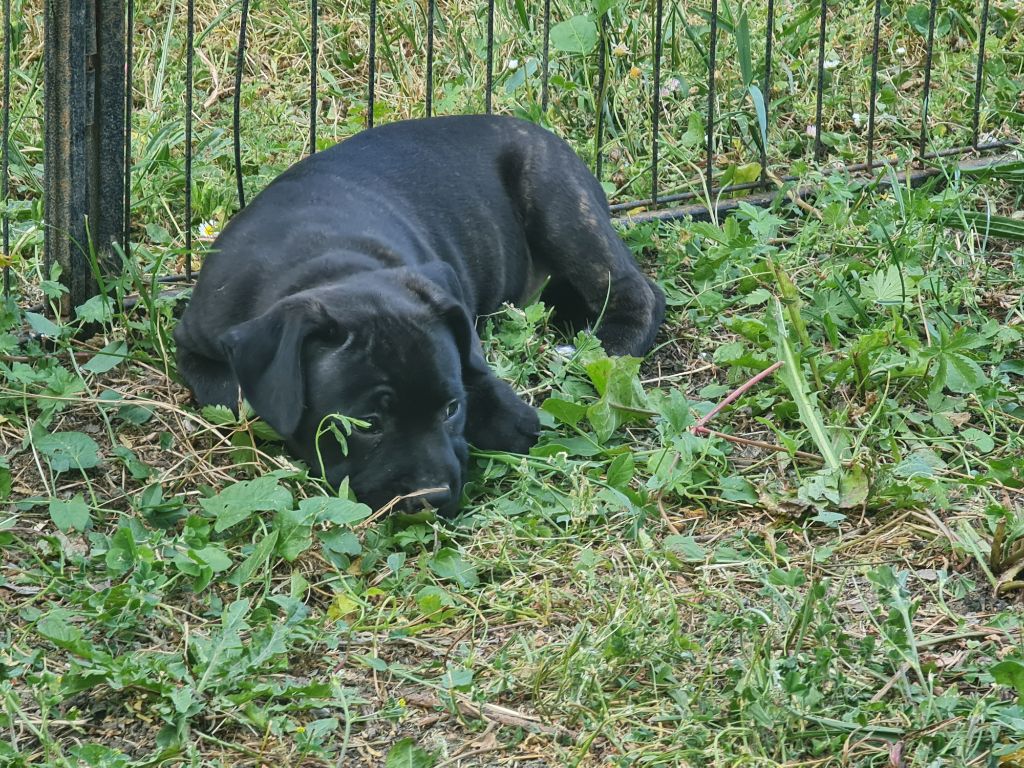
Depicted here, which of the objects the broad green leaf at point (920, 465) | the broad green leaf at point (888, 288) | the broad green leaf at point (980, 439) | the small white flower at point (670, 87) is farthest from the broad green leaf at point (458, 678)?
the small white flower at point (670, 87)

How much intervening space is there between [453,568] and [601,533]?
0.48m

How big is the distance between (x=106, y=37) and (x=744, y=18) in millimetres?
2805

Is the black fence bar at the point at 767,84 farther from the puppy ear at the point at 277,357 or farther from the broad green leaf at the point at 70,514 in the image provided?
the broad green leaf at the point at 70,514

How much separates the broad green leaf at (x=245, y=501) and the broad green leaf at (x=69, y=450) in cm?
52

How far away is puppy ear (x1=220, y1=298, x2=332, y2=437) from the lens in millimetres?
Answer: 4012

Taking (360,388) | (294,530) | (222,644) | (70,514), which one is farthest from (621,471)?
(70,514)

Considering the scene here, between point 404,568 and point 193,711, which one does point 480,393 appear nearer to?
point 404,568

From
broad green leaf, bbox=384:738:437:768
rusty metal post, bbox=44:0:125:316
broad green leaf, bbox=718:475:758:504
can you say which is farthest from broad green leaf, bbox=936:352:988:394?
rusty metal post, bbox=44:0:125:316

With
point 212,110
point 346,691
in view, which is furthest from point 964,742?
point 212,110

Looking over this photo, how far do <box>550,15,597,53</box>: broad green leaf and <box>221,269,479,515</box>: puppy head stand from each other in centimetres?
Answer: 281

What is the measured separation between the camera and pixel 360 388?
13.4ft

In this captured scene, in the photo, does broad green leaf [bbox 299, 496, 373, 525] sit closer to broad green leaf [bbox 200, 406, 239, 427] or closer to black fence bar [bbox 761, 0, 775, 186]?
broad green leaf [bbox 200, 406, 239, 427]

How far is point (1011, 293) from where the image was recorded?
567 centimetres

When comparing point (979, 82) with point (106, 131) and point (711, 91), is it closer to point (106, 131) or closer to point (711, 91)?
point (711, 91)
